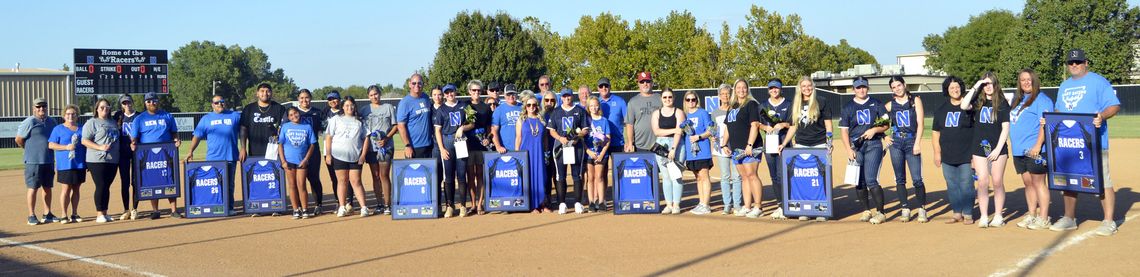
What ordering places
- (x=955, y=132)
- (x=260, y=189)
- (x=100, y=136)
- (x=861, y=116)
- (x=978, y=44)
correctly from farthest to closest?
(x=978, y=44), (x=260, y=189), (x=100, y=136), (x=861, y=116), (x=955, y=132)

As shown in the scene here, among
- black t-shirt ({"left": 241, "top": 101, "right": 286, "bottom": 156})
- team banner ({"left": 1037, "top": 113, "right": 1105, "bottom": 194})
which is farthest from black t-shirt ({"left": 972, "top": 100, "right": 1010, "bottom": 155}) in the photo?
black t-shirt ({"left": 241, "top": 101, "right": 286, "bottom": 156})

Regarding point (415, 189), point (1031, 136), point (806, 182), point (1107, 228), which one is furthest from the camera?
point (415, 189)

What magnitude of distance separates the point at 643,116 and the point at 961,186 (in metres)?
3.59

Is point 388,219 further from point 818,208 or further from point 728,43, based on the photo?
point 728,43

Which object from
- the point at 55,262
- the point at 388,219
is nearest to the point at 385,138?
the point at 388,219

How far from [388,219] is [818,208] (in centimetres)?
480

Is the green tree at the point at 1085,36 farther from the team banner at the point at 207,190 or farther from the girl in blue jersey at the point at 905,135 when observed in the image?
the team banner at the point at 207,190

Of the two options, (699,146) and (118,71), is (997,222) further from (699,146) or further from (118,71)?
(118,71)

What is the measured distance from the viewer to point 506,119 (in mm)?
11594

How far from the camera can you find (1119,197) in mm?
11516

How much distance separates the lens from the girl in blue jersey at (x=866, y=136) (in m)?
9.70

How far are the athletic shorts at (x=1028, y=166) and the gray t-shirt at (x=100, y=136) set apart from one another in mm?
9913

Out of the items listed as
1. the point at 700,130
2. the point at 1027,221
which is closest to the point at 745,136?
the point at 700,130

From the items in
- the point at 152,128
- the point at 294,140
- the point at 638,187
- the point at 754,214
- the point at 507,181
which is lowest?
the point at 754,214
